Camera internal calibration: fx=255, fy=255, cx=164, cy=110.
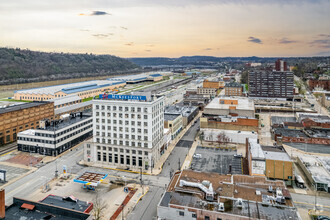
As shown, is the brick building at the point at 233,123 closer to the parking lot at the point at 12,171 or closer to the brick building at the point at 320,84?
the parking lot at the point at 12,171

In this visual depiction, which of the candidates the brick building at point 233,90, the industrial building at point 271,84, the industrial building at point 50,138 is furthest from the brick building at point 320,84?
the industrial building at point 50,138

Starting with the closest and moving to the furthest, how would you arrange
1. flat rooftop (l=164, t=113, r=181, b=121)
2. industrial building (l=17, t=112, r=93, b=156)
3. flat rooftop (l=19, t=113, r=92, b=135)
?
1. industrial building (l=17, t=112, r=93, b=156)
2. flat rooftop (l=19, t=113, r=92, b=135)
3. flat rooftop (l=164, t=113, r=181, b=121)


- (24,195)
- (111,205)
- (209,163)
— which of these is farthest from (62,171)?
(209,163)

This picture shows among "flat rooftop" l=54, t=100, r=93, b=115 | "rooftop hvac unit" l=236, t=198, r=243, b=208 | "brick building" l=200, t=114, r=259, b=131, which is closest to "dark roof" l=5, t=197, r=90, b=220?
"rooftop hvac unit" l=236, t=198, r=243, b=208

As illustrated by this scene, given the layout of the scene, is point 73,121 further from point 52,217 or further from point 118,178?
point 52,217

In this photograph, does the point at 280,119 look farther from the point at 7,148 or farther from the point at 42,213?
the point at 42,213

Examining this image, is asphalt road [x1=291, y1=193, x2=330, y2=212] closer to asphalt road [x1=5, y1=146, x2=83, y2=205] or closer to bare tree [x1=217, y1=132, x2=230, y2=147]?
bare tree [x1=217, y1=132, x2=230, y2=147]

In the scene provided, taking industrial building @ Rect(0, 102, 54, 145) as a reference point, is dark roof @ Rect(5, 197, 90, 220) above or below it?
below
